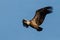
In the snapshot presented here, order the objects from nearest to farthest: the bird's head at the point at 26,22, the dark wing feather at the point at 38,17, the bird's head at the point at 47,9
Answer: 1. the bird's head at the point at 47,9
2. the bird's head at the point at 26,22
3. the dark wing feather at the point at 38,17

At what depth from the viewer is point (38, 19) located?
25.8 metres

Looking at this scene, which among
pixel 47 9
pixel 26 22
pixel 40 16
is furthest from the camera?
pixel 40 16

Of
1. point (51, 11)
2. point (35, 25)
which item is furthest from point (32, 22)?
point (51, 11)

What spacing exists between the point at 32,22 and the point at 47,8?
1802 millimetres

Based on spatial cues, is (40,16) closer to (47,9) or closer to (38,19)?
(38,19)

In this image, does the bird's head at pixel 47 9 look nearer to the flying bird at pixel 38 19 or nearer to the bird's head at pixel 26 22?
the flying bird at pixel 38 19

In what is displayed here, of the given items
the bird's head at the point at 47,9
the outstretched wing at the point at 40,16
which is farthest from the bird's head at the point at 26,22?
the bird's head at the point at 47,9

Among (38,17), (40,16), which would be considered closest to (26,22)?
(38,17)

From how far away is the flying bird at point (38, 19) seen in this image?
24.4 meters

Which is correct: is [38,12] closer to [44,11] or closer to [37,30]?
[44,11]

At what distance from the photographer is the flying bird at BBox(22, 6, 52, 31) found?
80.2 ft

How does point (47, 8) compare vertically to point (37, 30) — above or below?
above

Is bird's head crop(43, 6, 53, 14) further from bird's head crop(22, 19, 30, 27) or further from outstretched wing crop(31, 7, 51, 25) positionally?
bird's head crop(22, 19, 30, 27)

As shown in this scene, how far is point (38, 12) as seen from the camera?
1011 inches
